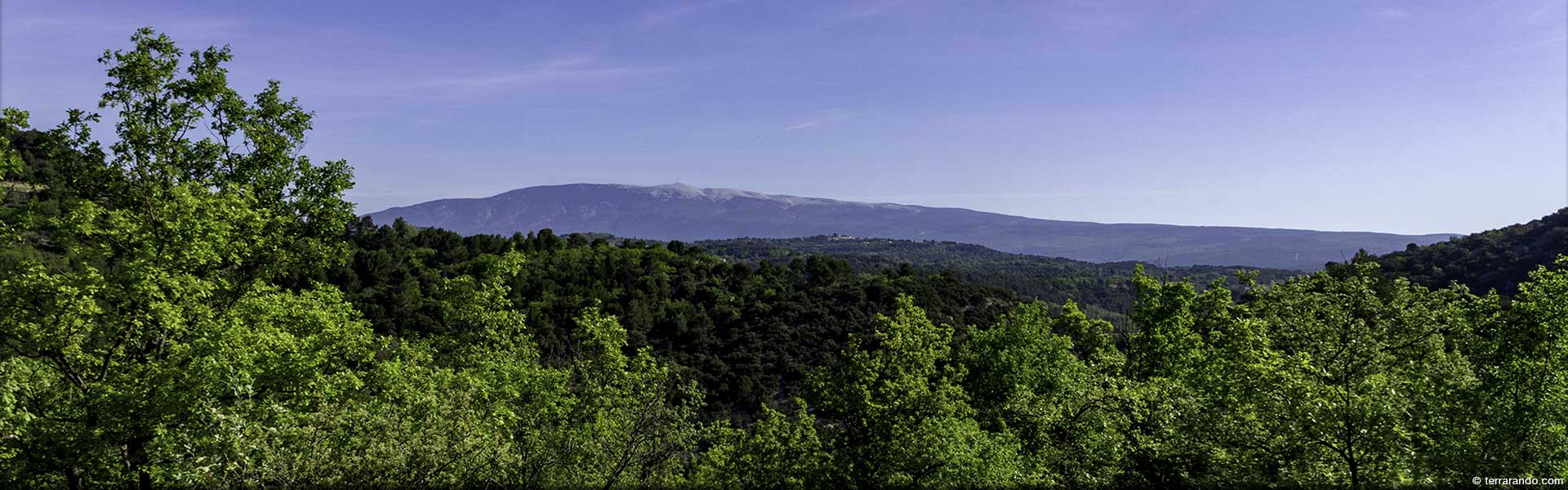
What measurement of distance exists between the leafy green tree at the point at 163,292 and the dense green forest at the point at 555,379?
0.08 m

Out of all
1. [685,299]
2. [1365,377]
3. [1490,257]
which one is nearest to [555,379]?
[1365,377]

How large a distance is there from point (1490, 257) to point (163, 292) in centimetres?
10501

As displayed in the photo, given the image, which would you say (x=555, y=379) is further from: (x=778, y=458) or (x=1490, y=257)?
(x=1490, y=257)

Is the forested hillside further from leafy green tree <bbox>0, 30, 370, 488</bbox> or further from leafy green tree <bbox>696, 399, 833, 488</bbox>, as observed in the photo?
leafy green tree <bbox>0, 30, 370, 488</bbox>

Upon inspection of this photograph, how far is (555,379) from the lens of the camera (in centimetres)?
2744

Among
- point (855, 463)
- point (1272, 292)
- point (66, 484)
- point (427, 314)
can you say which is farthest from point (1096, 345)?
point (427, 314)

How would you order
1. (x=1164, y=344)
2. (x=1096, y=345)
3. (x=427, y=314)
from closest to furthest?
1. (x=1164, y=344)
2. (x=1096, y=345)
3. (x=427, y=314)

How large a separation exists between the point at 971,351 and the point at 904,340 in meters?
6.91

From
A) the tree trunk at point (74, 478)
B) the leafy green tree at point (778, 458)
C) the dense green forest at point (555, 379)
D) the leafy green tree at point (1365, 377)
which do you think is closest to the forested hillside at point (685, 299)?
the leafy green tree at point (778, 458)

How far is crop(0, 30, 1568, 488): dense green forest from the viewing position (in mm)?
14430

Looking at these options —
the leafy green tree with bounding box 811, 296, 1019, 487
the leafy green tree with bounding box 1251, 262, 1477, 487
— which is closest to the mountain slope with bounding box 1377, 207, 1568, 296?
the leafy green tree with bounding box 1251, 262, 1477, 487

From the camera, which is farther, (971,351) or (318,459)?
(971,351)

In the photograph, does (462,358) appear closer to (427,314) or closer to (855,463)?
(855,463)

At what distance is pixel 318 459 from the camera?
1290 cm
